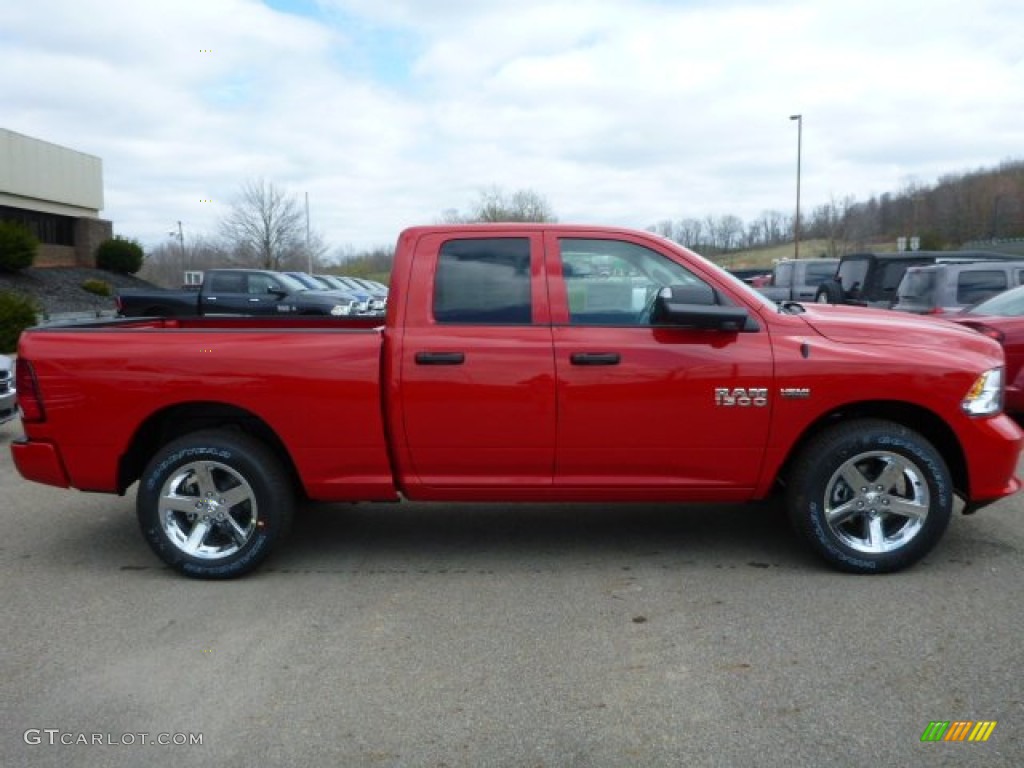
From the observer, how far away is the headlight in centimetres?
455

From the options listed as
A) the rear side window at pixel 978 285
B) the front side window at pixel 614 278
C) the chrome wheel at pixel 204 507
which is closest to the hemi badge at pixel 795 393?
the front side window at pixel 614 278

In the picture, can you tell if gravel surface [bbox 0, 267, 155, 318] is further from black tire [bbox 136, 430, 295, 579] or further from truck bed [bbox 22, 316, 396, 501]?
black tire [bbox 136, 430, 295, 579]

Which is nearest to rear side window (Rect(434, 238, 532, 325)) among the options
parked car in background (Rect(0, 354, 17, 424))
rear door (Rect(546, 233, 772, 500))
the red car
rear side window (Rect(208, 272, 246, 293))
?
rear door (Rect(546, 233, 772, 500))

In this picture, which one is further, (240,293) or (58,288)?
(58,288)

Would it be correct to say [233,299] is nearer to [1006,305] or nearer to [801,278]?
[801,278]

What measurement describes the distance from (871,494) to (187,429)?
3.83 metres

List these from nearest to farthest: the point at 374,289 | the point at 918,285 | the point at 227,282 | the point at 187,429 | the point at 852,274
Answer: the point at 187,429, the point at 918,285, the point at 852,274, the point at 227,282, the point at 374,289

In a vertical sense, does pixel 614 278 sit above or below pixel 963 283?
above

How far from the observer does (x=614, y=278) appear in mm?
4727

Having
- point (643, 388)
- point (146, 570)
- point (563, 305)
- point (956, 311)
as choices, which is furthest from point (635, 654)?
point (956, 311)

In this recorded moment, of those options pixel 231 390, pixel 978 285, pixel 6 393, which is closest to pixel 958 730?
pixel 231 390

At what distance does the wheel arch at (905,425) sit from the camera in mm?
4688

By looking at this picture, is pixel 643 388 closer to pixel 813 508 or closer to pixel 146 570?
pixel 813 508

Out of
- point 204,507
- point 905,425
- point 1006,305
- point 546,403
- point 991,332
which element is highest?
point 1006,305
